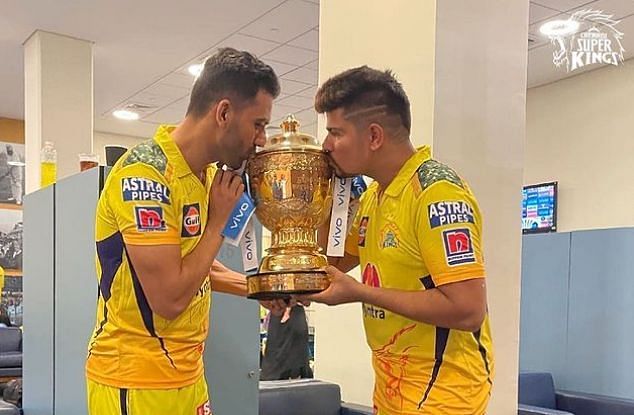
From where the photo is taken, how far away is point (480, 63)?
2.75 metres

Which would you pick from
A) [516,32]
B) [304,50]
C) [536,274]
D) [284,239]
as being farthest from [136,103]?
[284,239]

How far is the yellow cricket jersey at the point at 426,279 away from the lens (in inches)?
61.5

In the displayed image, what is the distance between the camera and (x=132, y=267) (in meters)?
1.61

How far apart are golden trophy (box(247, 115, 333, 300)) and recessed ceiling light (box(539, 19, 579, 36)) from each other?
410cm

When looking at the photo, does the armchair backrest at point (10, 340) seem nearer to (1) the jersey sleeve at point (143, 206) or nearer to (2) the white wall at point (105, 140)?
(2) the white wall at point (105, 140)

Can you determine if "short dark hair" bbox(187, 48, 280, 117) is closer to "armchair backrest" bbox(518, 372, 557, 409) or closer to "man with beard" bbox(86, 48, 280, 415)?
"man with beard" bbox(86, 48, 280, 415)

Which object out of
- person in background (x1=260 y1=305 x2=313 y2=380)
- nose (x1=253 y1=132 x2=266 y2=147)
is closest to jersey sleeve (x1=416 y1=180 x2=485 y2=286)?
nose (x1=253 y1=132 x2=266 y2=147)

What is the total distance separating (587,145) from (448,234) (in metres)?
5.42

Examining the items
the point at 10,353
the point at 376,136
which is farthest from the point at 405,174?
the point at 10,353

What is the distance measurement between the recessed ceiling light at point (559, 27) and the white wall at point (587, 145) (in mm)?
1064

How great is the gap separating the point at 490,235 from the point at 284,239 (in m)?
1.25

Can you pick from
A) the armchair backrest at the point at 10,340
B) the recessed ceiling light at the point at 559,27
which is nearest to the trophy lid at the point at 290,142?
the recessed ceiling light at the point at 559,27

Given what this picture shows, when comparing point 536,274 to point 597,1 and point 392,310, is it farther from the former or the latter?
point 392,310

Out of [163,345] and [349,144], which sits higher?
[349,144]
